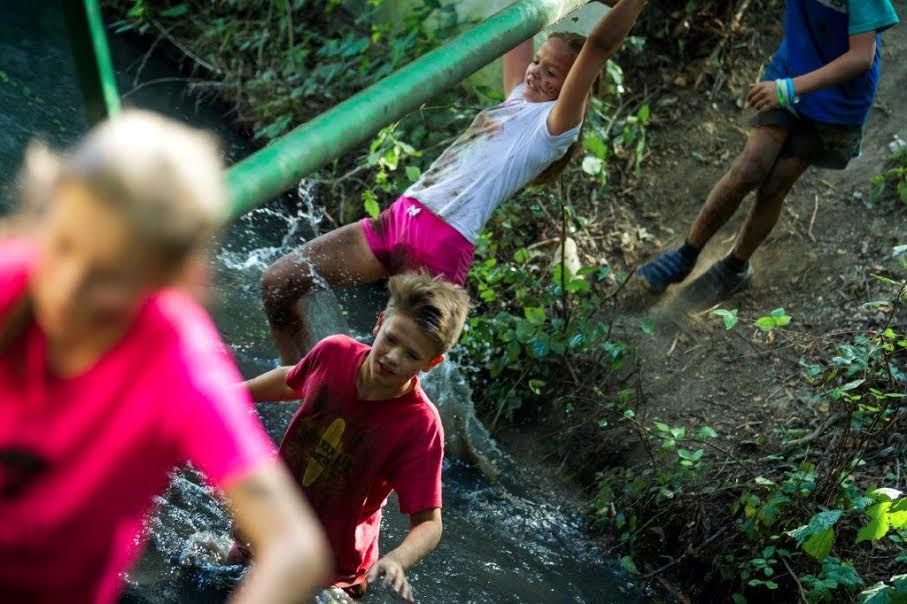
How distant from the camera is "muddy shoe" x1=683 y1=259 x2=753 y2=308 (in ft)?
16.0

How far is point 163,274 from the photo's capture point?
111cm

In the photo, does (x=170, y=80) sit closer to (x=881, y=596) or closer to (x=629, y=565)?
(x=629, y=565)

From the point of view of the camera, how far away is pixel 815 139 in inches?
174

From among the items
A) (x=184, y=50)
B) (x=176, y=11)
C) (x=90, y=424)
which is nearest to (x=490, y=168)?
(x=90, y=424)

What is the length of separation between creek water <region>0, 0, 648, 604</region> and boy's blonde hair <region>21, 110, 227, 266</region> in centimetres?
162

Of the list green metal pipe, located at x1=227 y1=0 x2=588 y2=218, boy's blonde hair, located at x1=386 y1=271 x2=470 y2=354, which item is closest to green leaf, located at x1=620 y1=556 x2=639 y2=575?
boy's blonde hair, located at x1=386 y1=271 x2=470 y2=354

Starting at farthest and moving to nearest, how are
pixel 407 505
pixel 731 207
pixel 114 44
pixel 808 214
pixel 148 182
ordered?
pixel 114 44 < pixel 808 214 < pixel 731 207 < pixel 407 505 < pixel 148 182

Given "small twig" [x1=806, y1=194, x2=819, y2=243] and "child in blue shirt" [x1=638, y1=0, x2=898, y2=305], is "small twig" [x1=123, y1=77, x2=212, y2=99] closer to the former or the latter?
"child in blue shirt" [x1=638, y1=0, x2=898, y2=305]

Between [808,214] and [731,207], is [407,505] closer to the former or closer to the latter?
[731,207]

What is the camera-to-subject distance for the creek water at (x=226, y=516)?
111 inches

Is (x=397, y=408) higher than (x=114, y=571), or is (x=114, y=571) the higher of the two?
(x=114, y=571)

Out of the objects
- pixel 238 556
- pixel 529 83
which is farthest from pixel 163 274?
pixel 529 83

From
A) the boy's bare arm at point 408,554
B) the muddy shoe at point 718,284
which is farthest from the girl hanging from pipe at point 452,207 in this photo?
the muddy shoe at point 718,284

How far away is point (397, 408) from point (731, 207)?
2.59 meters
